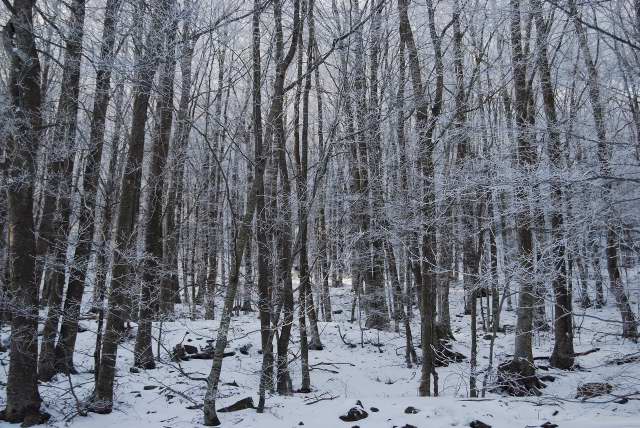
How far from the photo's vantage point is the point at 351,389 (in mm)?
9930

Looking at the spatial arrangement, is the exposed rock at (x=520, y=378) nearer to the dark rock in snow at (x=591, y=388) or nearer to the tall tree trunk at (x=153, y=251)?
the dark rock in snow at (x=591, y=388)

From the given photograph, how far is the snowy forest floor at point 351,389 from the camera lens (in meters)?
5.51

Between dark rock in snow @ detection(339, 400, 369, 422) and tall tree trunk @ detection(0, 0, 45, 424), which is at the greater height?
tall tree trunk @ detection(0, 0, 45, 424)

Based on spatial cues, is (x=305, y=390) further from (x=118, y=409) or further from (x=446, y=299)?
(x=446, y=299)

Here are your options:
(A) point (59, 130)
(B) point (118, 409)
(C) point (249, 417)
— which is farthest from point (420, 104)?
(B) point (118, 409)

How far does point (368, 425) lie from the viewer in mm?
5414

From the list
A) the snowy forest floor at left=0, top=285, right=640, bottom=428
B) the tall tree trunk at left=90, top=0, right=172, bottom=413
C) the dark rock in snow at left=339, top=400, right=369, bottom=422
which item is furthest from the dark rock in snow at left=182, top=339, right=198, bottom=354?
the dark rock in snow at left=339, top=400, right=369, bottom=422

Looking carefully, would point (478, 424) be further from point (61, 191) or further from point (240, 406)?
point (61, 191)

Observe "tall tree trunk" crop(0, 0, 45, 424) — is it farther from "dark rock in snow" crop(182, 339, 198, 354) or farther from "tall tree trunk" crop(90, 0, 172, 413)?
"dark rock in snow" crop(182, 339, 198, 354)

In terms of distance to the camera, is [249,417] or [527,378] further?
[527,378]

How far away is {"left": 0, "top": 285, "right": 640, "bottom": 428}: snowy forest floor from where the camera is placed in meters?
5.51

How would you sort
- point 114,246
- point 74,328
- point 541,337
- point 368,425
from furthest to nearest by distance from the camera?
point 541,337 < point 74,328 < point 114,246 < point 368,425

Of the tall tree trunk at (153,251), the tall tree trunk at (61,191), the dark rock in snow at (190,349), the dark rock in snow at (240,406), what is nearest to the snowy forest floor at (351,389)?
the dark rock in snow at (240,406)

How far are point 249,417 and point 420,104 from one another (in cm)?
615
